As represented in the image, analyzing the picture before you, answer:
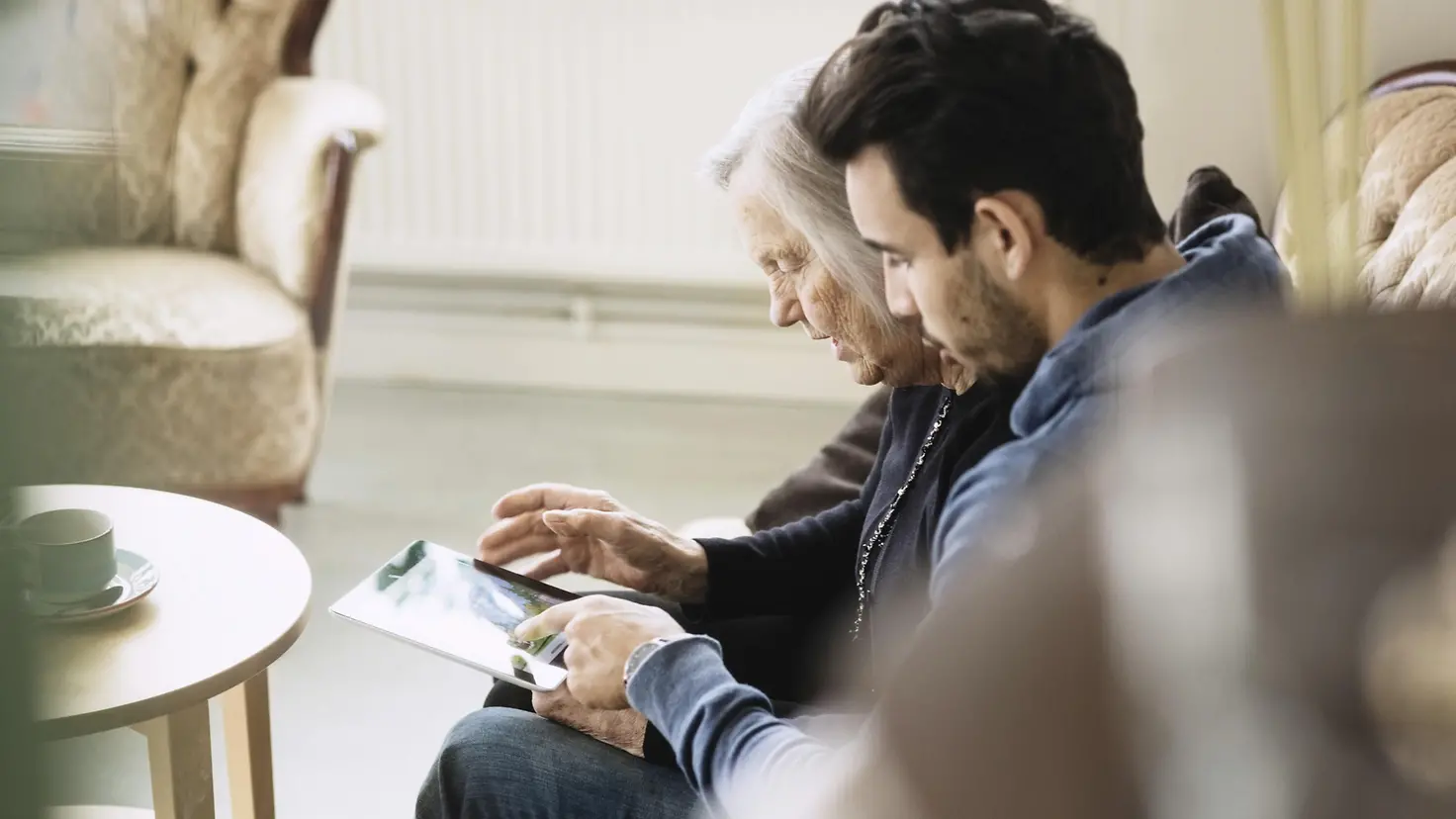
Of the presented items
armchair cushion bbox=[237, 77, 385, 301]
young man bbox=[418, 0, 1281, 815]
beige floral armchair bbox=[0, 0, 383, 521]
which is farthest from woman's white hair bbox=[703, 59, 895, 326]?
armchair cushion bbox=[237, 77, 385, 301]

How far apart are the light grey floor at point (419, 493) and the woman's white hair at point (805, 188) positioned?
2.72 feet

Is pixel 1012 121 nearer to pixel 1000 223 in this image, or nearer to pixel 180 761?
pixel 1000 223

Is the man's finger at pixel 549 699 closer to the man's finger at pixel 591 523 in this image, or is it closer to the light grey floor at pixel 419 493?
the man's finger at pixel 591 523

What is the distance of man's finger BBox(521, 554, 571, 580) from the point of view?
4.40 ft

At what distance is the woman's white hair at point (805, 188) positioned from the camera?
1135mm

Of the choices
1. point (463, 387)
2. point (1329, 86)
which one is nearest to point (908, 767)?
point (1329, 86)

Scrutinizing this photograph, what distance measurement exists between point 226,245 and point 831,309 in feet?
5.52

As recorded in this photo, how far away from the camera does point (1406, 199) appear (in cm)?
149

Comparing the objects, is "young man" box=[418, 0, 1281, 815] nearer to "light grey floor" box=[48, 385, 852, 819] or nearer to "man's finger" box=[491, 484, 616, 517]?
"man's finger" box=[491, 484, 616, 517]

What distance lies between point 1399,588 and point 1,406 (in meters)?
0.37

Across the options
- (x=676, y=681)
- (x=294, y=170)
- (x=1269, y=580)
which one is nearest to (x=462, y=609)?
(x=676, y=681)

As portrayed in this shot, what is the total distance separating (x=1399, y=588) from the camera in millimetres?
425

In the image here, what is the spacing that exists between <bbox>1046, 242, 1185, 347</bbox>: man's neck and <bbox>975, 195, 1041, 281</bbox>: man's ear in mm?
31

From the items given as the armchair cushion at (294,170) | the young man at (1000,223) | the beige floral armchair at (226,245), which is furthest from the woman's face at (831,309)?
the armchair cushion at (294,170)
